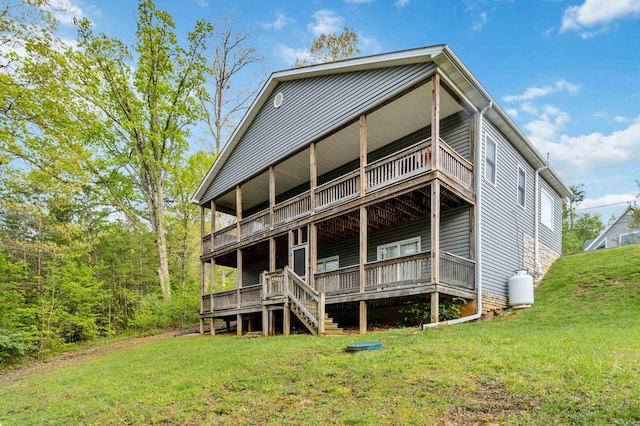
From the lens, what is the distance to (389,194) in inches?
444

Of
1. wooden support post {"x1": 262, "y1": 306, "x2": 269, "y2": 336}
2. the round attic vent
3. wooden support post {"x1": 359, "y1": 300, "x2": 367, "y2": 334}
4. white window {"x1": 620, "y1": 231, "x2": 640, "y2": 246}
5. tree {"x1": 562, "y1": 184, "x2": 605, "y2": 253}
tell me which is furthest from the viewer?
tree {"x1": 562, "y1": 184, "x2": 605, "y2": 253}

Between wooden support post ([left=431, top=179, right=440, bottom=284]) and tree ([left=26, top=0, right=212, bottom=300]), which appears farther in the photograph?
tree ([left=26, top=0, right=212, bottom=300])

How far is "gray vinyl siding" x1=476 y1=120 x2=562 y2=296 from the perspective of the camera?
12086 millimetres

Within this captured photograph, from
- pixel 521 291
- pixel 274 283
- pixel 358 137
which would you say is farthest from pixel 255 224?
pixel 521 291

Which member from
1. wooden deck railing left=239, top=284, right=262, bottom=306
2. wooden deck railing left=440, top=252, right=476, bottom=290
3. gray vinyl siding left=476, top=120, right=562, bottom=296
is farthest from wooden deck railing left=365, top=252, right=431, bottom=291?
wooden deck railing left=239, top=284, right=262, bottom=306

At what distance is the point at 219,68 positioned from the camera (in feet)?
97.1

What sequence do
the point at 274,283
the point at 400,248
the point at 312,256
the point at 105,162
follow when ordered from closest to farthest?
the point at 312,256 → the point at 274,283 → the point at 400,248 → the point at 105,162

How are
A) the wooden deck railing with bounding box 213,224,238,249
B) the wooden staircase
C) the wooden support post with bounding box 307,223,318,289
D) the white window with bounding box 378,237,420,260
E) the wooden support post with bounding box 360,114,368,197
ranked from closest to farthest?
the wooden staircase → the wooden support post with bounding box 360,114,368,197 → the wooden support post with bounding box 307,223,318,289 → the white window with bounding box 378,237,420,260 → the wooden deck railing with bounding box 213,224,238,249

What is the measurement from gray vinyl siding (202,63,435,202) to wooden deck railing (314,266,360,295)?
498 centimetres

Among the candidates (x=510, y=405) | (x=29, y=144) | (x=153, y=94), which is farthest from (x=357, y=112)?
(x=153, y=94)

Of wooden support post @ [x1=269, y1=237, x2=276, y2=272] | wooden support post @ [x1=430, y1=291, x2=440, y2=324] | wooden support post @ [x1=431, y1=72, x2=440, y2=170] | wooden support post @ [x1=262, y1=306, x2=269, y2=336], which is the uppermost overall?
wooden support post @ [x1=431, y1=72, x2=440, y2=170]

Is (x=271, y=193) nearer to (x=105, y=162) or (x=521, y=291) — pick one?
(x=521, y=291)

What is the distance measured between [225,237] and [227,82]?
1601 cm

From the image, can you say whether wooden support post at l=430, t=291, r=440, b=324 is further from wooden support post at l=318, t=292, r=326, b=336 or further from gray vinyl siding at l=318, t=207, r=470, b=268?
wooden support post at l=318, t=292, r=326, b=336
